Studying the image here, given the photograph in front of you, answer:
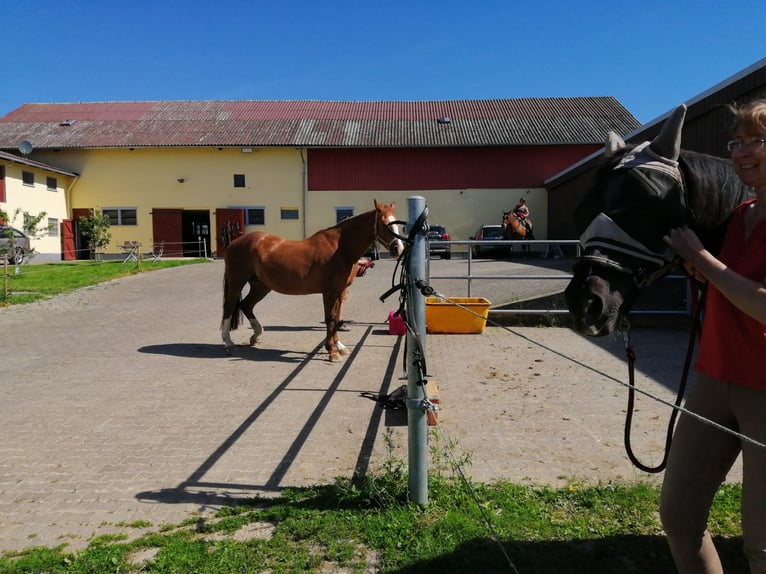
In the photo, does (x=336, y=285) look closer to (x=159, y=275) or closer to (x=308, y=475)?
(x=308, y=475)

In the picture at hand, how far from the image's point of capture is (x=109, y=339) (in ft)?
29.2

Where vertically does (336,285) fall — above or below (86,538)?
above

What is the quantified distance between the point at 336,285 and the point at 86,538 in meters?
4.96

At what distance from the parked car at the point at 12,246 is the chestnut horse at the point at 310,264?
1123cm

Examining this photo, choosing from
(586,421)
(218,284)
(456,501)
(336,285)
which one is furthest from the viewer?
(218,284)

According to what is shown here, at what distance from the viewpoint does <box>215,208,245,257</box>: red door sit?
2950cm

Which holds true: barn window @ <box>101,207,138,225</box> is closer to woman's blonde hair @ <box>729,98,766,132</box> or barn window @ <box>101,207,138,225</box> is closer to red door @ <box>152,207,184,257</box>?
red door @ <box>152,207,184,257</box>

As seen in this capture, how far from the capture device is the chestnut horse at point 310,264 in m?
7.48

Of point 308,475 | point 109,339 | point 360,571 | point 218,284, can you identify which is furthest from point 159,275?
point 360,571

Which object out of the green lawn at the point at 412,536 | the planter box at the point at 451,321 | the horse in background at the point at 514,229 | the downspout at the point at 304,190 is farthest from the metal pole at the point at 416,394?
the downspout at the point at 304,190

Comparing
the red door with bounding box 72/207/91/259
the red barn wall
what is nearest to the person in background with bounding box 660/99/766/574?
the red barn wall

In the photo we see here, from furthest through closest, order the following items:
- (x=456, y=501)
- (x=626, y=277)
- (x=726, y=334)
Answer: (x=456, y=501) < (x=626, y=277) < (x=726, y=334)

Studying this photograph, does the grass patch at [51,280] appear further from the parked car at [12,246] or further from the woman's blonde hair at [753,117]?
the woman's blonde hair at [753,117]

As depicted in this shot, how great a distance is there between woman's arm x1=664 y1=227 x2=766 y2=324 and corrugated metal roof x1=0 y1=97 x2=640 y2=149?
2907 cm
